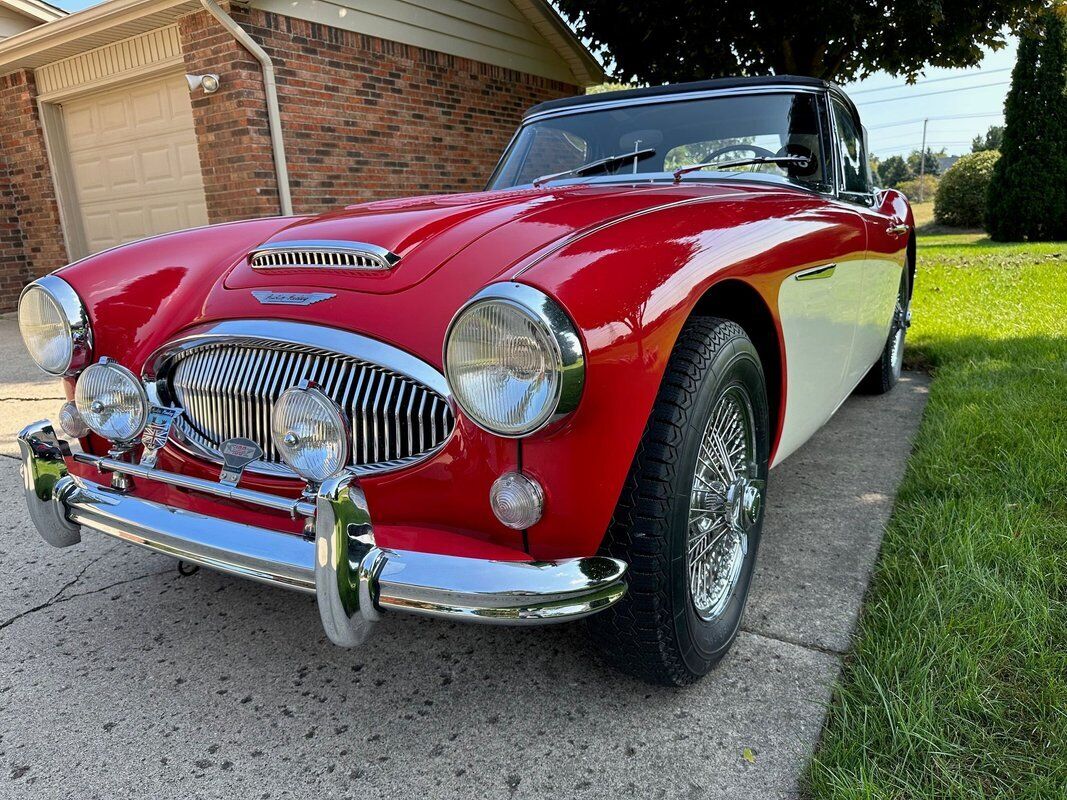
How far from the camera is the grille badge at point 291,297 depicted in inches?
65.6

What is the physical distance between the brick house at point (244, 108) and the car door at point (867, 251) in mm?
4691

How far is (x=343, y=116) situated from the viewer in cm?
711

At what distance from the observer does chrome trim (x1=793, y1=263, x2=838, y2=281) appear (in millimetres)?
2156

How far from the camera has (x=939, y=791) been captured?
141 centimetres

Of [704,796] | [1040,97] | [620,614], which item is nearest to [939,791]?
[704,796]

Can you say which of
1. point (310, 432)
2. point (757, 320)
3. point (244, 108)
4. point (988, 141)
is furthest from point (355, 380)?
point (988, 141)

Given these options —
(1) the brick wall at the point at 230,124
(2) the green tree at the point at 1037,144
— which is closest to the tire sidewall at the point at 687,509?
(1) the brick wall at the point at 230,124

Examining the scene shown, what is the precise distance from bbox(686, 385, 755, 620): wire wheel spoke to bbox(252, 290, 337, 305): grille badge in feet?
2.85

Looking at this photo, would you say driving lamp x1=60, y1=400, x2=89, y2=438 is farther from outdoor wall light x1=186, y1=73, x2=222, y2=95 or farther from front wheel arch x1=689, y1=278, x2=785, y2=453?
outdoor wall light x1=186, y1=73, x2=222, y2=95

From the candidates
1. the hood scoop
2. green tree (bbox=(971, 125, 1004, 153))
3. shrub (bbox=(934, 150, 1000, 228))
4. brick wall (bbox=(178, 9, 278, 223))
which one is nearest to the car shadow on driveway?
the hood scoop

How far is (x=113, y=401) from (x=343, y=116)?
5864mm

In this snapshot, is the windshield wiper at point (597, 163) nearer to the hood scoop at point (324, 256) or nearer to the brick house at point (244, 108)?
the hood scoop at point (324, 256)

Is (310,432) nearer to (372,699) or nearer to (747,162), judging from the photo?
(372,699)

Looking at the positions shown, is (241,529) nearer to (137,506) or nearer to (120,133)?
(137,506)
